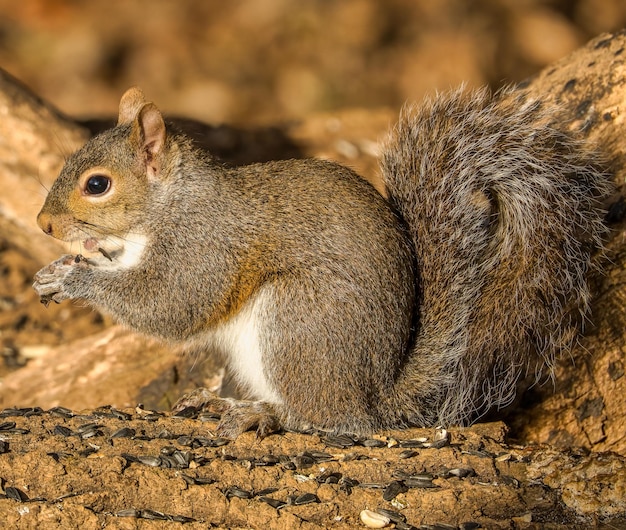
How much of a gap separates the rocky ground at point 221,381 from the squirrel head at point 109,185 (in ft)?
1.98

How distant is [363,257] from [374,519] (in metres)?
0.82

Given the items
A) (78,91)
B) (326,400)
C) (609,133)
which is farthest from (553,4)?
(326,400)

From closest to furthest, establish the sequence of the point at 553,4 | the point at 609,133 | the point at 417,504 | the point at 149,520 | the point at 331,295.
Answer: the point at 149,520, the point at 417,504, the point at 331,295, the point at 609,133, the point at 553,4

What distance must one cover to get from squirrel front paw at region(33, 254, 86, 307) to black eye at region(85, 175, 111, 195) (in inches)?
12.4

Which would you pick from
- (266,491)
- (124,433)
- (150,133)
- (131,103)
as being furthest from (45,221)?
(266,491)

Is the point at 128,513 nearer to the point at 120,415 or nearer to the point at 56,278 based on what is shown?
the point at 120,415

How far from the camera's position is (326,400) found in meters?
2.80

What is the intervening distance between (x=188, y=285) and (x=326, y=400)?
60 centimetres

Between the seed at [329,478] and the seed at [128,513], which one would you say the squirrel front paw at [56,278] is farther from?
the seed at [329,478]

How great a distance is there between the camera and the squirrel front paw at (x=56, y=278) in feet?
10.1

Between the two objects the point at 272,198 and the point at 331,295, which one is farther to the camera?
the point at 272,198

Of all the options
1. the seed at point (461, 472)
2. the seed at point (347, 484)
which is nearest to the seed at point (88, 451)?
the seed at point (347, 484)

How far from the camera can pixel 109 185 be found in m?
2.91

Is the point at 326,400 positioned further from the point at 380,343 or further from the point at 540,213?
the point at 540,213
